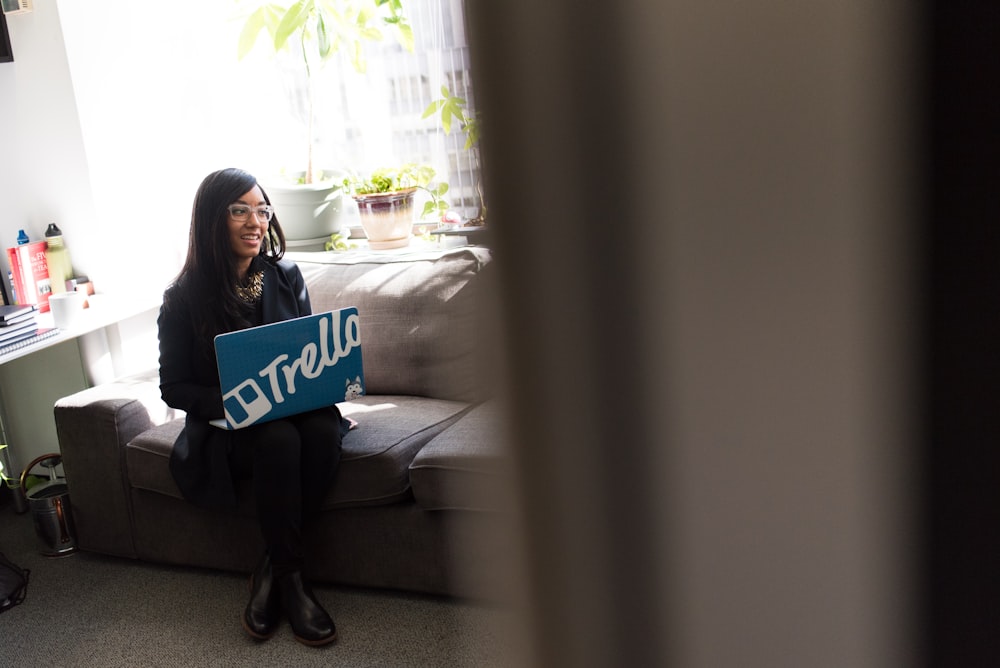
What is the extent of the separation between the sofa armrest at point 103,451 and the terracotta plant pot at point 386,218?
855 mm

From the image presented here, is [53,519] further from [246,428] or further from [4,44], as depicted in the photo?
[4,44]

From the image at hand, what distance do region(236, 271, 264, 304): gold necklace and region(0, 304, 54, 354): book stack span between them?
0.69 metres

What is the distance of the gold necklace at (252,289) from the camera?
2367mm

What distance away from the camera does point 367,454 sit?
89.0 inches

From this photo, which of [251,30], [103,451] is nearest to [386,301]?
[103,451]

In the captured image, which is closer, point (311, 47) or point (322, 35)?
point (322, 35)

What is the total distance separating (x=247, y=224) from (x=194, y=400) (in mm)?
464

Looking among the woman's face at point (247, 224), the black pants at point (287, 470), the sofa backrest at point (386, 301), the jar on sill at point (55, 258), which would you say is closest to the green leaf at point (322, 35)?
the sofa backrest at point (386, 301)

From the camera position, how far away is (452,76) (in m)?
0.27

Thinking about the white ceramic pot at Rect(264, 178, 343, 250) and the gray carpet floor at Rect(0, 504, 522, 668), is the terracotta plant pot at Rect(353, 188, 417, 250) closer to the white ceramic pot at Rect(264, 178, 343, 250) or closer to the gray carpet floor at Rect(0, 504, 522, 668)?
the white ceramic pot at Rect(264, 178, 343, 250)

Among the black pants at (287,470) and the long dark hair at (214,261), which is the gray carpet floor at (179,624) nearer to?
the black pants at (287,470)

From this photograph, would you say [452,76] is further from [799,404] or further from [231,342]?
[231,342]

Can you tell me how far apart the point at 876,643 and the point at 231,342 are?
1.95m

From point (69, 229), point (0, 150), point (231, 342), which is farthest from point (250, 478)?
point (0, 150)
